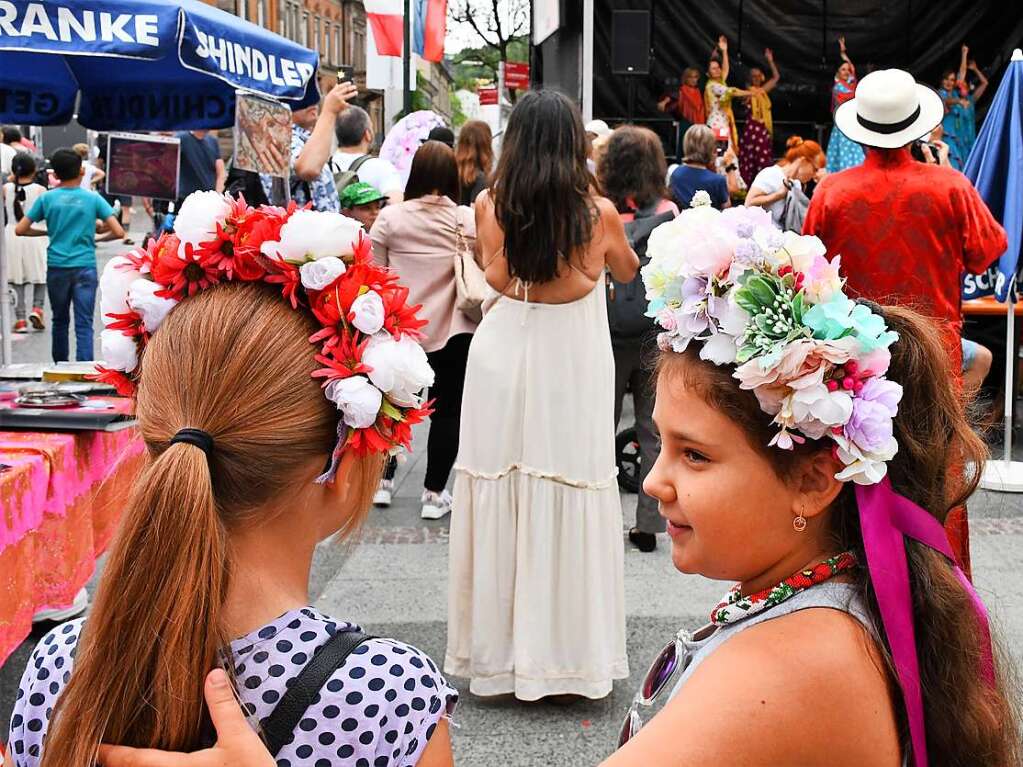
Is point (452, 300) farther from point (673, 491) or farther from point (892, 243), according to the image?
point (673, 491)

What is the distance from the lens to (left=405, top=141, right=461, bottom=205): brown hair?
550 cm

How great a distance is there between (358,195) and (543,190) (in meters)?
3.44

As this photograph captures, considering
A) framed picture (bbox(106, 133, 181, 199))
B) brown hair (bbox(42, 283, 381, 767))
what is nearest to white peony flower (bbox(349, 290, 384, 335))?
brown hair (bbox(42, 283, 381, 767))

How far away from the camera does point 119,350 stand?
64.3 inches

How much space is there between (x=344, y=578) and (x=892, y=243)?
2728 mm

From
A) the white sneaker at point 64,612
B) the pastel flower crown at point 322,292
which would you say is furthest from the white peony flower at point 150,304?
the white sneaker at point 64,612

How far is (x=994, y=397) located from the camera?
752cm

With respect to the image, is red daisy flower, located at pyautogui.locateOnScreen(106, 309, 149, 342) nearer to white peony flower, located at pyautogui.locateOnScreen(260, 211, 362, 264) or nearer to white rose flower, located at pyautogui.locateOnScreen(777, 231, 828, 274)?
white peony flower, located at pyautogui.locateOnScreen(260, 211, 362, 264)

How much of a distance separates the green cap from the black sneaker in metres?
2.77

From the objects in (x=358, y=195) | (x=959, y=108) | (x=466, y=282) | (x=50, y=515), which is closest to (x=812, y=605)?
(x=50, y=515)

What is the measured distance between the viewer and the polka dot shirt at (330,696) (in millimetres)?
1312

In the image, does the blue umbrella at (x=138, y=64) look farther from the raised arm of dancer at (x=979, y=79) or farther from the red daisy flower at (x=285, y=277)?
the raised arm of dancer at (x=979, y=79)

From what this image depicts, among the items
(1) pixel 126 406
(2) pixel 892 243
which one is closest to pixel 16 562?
(1) pixel 126 406

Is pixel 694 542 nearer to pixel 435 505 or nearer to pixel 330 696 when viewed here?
pixel 330 696
